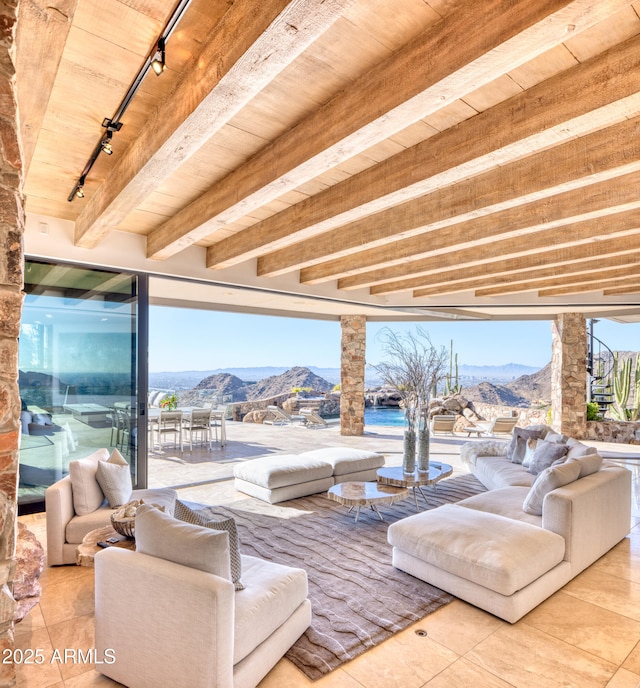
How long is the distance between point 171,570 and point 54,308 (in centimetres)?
367

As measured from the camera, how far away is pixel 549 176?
9.02 feet

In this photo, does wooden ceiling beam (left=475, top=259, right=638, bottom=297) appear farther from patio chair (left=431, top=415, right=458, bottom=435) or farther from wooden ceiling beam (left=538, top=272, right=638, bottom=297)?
patio chair (left=431, top=415, right=458, bottom=435)

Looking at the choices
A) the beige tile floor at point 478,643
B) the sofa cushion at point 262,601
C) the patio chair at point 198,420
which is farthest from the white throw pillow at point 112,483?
the patio chair at point 198,420

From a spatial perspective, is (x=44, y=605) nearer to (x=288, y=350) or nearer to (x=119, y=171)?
(x=119, y=171)

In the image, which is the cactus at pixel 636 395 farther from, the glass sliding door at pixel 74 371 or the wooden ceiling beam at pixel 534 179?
the glass sliding door at pixel 74 371

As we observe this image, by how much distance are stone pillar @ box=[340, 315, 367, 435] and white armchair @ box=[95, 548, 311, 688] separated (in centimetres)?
717

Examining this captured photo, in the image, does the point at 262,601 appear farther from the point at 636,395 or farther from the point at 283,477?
the point at 636,395

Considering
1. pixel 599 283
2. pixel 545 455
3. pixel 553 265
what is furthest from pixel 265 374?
pixel 553 265

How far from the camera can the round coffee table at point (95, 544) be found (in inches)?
100.0

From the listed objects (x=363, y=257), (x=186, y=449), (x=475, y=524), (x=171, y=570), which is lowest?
(x=186, y=449)

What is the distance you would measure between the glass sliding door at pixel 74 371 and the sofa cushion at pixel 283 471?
123 cm

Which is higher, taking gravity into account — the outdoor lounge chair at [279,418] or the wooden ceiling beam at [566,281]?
the wooden ceiling beam at [566,281]

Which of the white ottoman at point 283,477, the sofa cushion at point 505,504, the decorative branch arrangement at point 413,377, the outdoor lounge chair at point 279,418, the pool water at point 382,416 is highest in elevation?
the decorative branch arrangement at point 413,377

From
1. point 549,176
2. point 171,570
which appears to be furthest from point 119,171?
point 549,176
